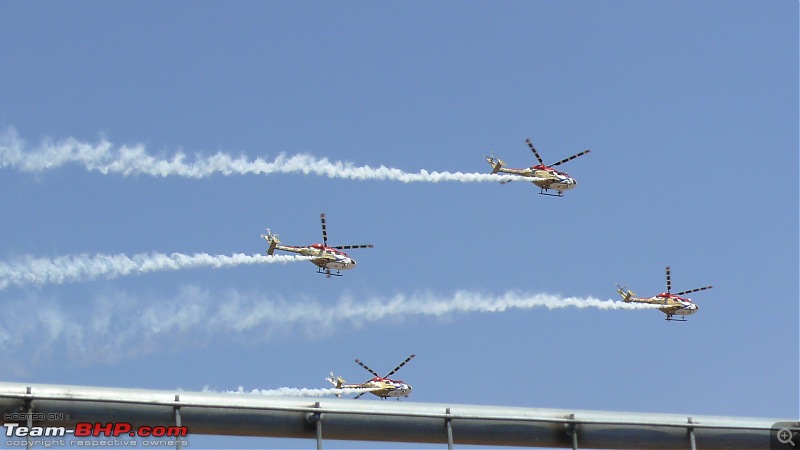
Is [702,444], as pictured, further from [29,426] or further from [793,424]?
[29,426]

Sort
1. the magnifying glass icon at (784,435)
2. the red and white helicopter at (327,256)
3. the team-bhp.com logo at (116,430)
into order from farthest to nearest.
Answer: the red and white helicopter at (327,256)
the magnifying glass icon at (784,435)
the team-bhp.com logo at (116,430)

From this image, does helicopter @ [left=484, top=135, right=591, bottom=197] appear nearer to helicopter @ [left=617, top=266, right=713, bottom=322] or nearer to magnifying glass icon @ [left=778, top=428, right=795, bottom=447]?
helicopter @ [left=617, top=266, right=713, bottom=322]

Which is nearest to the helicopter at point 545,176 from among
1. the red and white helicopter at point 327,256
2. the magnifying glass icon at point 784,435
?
the red and white helicopter at point 327,256

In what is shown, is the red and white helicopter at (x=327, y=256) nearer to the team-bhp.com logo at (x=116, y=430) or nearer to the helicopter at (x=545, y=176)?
the helicopter at (x=545, y=176)

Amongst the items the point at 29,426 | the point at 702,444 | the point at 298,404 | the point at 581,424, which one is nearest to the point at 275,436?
the point at 298,404

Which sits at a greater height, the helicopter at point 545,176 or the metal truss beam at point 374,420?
the helicopter at point 545,176

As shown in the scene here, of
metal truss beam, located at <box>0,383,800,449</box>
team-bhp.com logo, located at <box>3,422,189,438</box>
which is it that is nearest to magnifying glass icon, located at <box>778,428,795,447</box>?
metal truss beam, located at <box>0,383,800,449</box>

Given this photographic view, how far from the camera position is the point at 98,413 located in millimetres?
34938

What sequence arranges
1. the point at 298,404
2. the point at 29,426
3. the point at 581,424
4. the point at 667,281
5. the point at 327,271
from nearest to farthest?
1. the point at 29,426
2. the point at 298,404
3. the point at 581,424
4. the point at 327,271
5. the point at 667,281

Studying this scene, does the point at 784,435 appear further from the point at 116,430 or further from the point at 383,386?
the point at 383,386

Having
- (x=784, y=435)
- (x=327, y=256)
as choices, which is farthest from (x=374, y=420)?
(x=327, y=256)

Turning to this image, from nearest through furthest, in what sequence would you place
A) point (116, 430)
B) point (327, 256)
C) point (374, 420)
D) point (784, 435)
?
point (116, 430)
point (374, 420)
point (784, 435)
point (327, 256)

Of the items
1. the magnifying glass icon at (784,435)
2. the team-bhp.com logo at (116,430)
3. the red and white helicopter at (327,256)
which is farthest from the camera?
the red and white helicopter at (327,256)

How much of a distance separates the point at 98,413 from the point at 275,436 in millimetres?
5006
